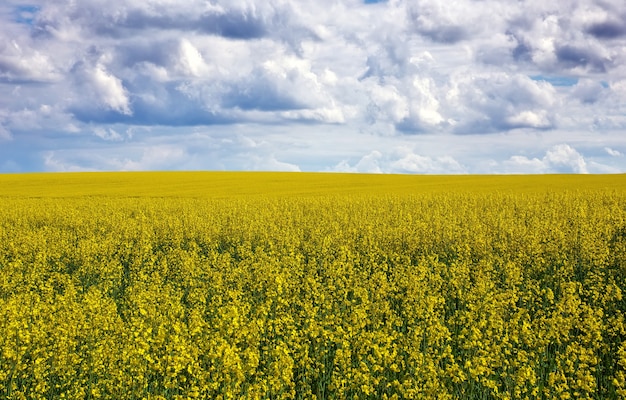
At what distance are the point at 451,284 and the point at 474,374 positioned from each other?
6.64m

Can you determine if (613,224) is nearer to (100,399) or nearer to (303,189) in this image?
(100,399)

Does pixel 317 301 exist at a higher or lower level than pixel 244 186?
lower

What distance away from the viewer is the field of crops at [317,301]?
751 cm

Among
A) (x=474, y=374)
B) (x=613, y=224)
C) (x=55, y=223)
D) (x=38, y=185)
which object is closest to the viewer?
(x=474, y=374)

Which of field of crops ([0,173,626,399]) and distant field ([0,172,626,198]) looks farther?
distant field ([0,172,626,198])

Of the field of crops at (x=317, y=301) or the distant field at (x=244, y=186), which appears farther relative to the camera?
the distant field at (x=244, y=186)

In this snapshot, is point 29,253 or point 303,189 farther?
point 303,189

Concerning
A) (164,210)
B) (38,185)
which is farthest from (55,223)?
(38,185)

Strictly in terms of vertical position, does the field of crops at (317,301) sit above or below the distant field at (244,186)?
below

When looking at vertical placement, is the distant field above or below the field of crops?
above

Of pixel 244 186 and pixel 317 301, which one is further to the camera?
A: pixel 244 186

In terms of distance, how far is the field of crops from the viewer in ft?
24.6

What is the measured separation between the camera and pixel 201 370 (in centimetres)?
710

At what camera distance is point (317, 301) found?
10.4m
